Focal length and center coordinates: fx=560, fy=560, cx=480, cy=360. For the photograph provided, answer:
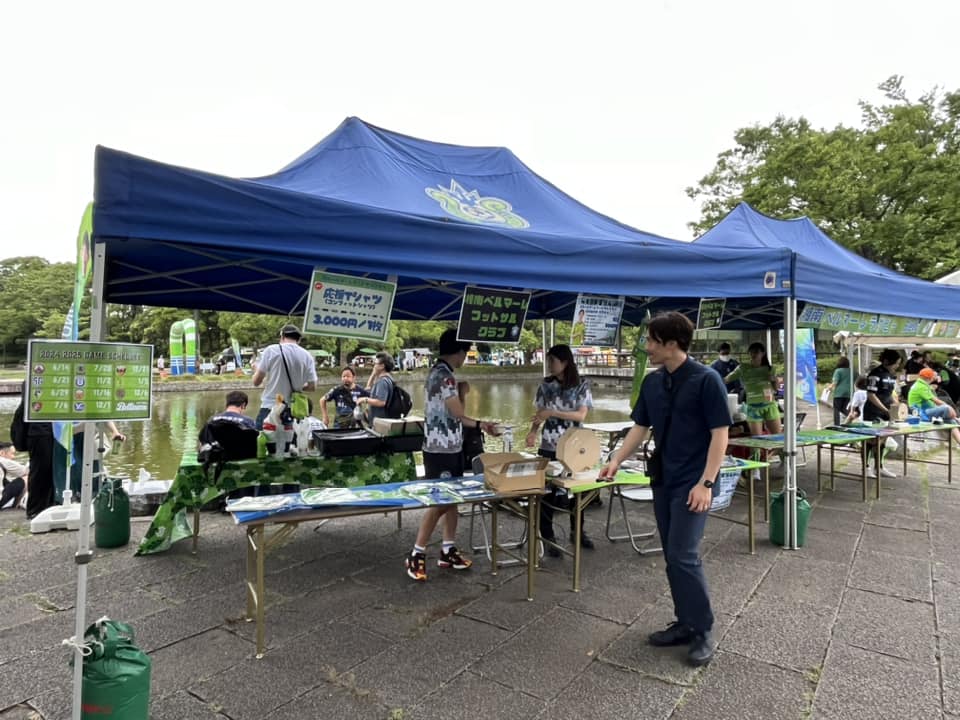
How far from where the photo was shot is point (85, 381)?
6.72 feet

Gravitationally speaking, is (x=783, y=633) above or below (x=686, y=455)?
below

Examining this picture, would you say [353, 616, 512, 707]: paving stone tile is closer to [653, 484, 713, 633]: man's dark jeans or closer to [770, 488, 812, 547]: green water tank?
[653, 484, 713, 633]: man's dark jeans

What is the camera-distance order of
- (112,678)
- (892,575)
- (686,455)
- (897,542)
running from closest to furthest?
(112,678) → (686,455) → (892,575) → (897,542)

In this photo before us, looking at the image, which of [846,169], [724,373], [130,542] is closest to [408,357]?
[846,169]

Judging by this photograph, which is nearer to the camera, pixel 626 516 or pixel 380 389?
pixel 626 516

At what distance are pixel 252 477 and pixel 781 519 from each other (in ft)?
12.8

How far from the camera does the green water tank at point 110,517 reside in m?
4.11

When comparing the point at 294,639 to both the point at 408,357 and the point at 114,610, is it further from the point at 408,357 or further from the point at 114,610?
the point at 408,357

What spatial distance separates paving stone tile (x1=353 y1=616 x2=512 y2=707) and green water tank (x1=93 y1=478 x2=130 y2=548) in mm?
2665

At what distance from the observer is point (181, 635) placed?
2.83 meters

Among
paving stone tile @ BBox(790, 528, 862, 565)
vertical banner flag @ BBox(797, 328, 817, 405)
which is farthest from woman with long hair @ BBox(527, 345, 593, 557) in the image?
vertical banner flag @ BBox(797, 328, 817, 405)

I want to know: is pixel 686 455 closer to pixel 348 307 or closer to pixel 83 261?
pixel 348 307

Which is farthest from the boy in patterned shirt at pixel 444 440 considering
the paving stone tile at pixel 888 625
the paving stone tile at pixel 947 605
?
A: the paving stone tile at pixel 947 605

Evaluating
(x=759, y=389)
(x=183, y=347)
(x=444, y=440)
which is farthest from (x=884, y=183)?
(x=183, y=347)
